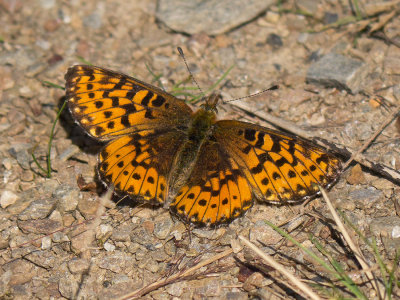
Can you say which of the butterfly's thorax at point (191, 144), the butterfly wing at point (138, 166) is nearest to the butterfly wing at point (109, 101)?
the butterfly wing at point (138, 166)

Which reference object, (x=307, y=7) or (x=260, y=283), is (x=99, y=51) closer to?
(x=307, y=7)

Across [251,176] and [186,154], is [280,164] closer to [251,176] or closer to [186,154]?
[251,176]

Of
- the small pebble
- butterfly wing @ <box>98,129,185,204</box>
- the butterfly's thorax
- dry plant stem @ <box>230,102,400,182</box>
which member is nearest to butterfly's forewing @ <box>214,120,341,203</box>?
the butterfly's thorax

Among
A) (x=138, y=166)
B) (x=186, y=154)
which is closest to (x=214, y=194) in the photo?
(x=186, y=154)

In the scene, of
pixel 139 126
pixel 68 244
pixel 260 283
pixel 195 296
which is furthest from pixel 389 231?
pixel 68 244

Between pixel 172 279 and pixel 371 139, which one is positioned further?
pixel 371 139

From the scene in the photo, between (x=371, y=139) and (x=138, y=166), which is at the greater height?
(x=371, y=139)
